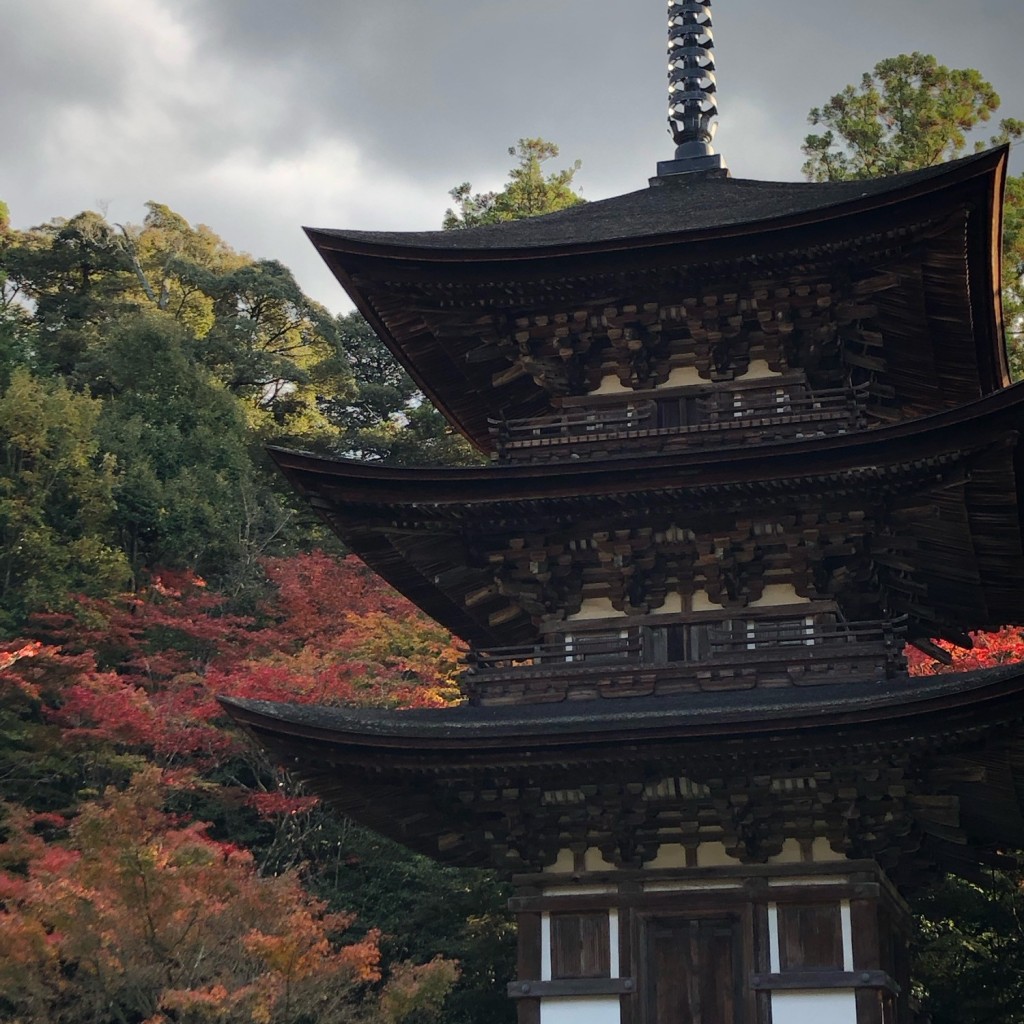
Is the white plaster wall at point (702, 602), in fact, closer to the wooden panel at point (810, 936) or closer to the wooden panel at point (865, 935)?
the wooden panel at point (810, 936)

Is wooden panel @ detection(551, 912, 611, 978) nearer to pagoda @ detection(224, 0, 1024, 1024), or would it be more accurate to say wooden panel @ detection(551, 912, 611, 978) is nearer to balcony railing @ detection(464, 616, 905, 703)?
pagoda @ detection(224, 0, 1024, 1024)

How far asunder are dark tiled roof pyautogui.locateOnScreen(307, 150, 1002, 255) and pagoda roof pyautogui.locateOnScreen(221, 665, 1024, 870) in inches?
169

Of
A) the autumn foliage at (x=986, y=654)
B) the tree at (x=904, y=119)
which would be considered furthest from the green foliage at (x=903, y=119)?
the autumn foliage at (x=986, y=654)

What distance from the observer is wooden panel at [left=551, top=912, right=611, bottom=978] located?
38.9 feet

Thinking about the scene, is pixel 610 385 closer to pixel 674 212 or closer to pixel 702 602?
pixel 674 212

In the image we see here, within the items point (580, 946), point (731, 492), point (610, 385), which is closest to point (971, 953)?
point (580, 946)

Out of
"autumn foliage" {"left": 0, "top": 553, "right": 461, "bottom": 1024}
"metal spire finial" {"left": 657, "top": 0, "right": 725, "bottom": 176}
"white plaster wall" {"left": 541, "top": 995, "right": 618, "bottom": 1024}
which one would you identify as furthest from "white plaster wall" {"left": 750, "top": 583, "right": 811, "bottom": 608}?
"autumn foliage" {"left": 0, "top": 553, "right": 461, "bottom": 1024}

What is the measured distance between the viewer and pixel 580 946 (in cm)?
1197

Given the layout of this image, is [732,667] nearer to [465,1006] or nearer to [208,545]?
[465,1006]

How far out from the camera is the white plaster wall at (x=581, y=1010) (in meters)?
11.6

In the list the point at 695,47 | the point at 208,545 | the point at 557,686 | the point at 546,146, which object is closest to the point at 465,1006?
the point at 557,686

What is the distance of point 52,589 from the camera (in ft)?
102

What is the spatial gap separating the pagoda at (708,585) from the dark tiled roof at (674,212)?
2.5 inches

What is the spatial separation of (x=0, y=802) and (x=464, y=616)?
12940 millimetres
